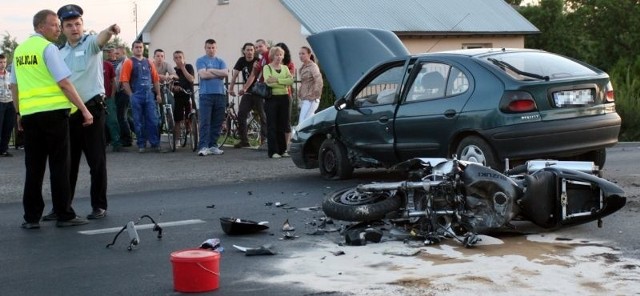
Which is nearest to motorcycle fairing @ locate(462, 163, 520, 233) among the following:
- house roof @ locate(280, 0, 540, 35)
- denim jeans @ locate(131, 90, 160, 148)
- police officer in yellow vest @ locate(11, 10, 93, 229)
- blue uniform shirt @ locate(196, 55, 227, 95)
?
police officer in yellow vest @ locate(11, 10, 93, 229)

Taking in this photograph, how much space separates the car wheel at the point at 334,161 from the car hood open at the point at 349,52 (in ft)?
4.07

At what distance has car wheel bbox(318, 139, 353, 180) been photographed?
13.1 metres

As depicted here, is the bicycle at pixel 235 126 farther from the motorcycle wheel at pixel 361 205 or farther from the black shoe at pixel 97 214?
the motorcycle wheel at pixel 361 205

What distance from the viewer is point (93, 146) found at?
10109mm

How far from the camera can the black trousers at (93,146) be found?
1009 cm

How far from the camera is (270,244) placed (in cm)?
841

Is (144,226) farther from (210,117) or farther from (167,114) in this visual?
(167,114)

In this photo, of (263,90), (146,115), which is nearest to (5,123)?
(146,115)

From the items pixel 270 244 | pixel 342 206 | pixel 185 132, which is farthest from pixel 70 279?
pixel 185 132

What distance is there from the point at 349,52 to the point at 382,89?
2.29m

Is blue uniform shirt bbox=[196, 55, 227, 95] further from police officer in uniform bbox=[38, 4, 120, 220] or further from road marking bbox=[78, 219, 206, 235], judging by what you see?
road marking bbox=[78, 219, 206, 235]

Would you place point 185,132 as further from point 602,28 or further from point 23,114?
point 602,28

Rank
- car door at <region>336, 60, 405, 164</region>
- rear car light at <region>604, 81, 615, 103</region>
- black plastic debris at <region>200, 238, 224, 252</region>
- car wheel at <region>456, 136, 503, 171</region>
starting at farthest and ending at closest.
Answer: car door at <region>336, 60, 405, 164</region> < rear car light at <region>604, 81, 615, 103</region> < car wheel at <region>456, 136, 503, 171</region> < black plastic debris at <region>200, 238, 224, 252</region>

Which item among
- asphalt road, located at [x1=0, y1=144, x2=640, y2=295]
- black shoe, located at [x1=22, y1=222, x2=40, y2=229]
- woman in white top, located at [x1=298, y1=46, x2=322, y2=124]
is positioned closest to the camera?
asphalt road, located at [x1=0, y1=144, x2=640, y2=295]
